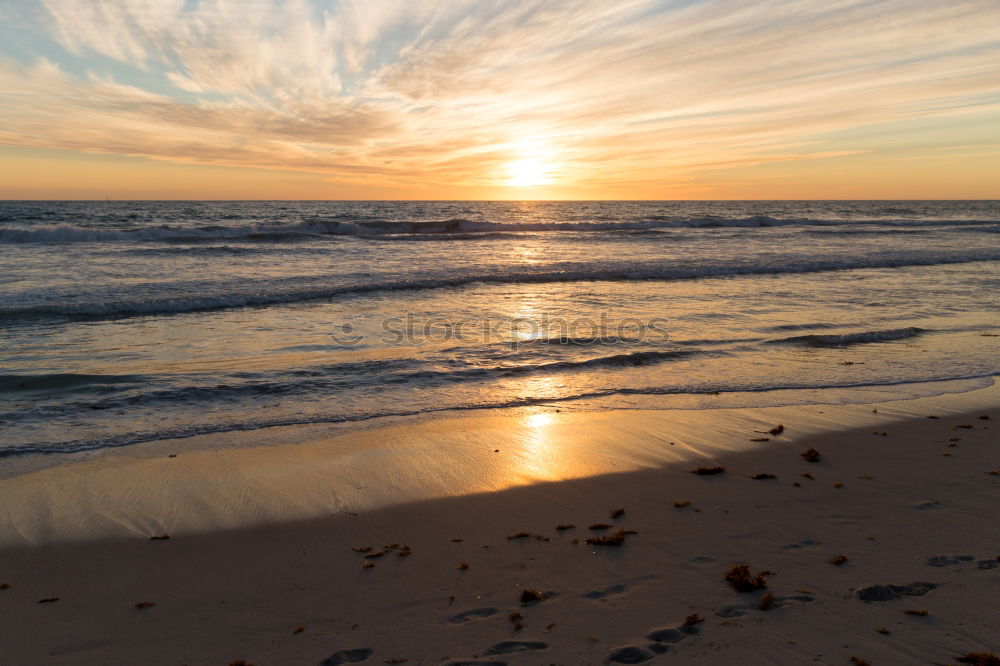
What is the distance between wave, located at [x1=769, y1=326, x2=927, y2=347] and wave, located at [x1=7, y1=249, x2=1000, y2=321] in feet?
25.8

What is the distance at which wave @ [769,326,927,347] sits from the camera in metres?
9.72

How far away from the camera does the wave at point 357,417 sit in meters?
5.61

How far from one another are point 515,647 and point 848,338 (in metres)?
9.16

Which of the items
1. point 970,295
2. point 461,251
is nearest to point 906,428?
point 970,295

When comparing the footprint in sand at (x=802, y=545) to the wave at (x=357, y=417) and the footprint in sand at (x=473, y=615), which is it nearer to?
the footprint in sand at (x=473, y=615)

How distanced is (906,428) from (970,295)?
35.6 ft

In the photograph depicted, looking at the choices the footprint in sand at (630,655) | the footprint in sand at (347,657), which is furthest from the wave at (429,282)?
the footprint in sand at (630,655)

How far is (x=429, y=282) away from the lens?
54.1ft

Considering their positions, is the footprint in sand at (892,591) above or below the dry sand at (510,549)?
above

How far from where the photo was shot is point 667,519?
4195mm

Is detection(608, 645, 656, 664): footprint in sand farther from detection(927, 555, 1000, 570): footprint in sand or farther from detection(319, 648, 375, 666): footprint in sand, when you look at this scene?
detection(927, 555, 1000, 570): footprint in sand

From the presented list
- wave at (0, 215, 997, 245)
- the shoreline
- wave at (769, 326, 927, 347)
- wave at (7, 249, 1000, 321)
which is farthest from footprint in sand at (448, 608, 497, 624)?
wave at (0, 215, 997, 245)

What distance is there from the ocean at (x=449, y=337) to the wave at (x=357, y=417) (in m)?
0.03

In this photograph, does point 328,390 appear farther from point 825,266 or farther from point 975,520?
point 825,266
